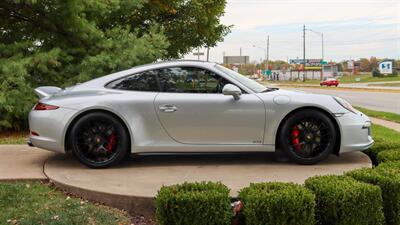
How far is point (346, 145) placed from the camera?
5430mm

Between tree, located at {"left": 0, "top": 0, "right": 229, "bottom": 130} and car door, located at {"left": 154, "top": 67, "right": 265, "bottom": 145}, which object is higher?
tree, located at {"left": 0, "top": 0, "right": 229, "bottom": 130}

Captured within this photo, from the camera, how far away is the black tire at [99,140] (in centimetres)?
536

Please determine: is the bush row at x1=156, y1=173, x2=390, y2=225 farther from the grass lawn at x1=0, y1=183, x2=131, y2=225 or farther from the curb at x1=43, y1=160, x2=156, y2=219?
the grass lawn at x1=0, y1=183, x2=131, y2=225

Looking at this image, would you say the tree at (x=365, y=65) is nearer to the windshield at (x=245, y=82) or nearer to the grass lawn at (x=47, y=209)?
the windshield at (x=245, y=82)

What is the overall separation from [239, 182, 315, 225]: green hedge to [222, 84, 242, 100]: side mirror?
1821 millimetres

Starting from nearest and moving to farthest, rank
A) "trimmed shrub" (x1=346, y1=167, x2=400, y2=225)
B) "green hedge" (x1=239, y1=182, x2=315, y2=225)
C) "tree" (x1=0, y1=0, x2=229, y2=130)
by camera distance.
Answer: "green hedge" (x1=239, y1=182, x2=315, y2=225) → "trimmed shrub" (x1=346, y1=167, x2=400, y2=225) → "tree" (x1=0, y1=0, x2=229, y2=130)

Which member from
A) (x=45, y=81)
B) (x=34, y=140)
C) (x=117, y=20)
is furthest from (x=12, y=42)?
(x=34, y=140)

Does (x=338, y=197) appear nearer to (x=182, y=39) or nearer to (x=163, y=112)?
(x=163, y=112)

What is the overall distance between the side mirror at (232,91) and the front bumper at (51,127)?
171 cm

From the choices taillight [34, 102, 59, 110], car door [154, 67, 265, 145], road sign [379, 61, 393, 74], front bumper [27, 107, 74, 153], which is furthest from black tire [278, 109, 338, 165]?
road sign [379, 61, 393, 74]

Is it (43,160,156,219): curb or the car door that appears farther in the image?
the car door

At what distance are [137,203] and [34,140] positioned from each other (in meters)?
1.96

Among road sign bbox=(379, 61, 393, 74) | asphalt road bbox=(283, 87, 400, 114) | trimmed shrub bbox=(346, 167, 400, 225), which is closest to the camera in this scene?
trimmed shrub bbox=(346, 167, 400, 225)

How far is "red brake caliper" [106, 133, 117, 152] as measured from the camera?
5400 millimetres
